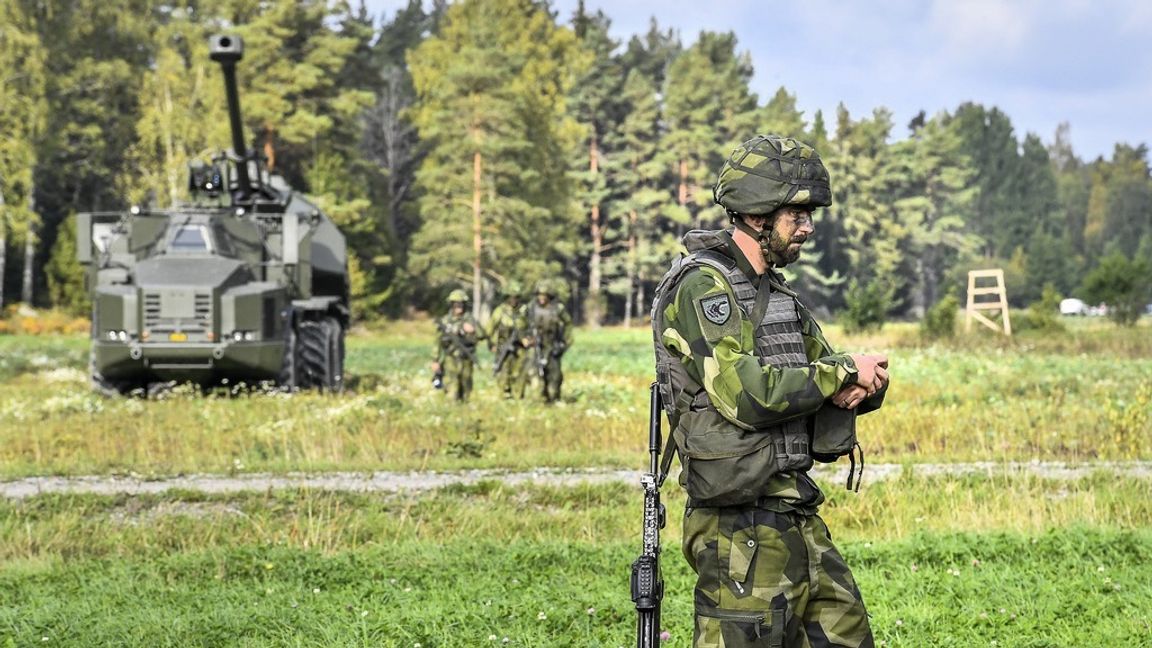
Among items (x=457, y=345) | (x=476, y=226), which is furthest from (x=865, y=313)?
(x=457, y=345)

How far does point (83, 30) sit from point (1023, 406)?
39853 millimetres

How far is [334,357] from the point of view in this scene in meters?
17.9

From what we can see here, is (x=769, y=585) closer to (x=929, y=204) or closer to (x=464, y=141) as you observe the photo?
(x=464, y=141)

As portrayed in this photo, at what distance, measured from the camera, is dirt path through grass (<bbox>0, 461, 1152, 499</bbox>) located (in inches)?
Answer: 388

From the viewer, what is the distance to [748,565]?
3732 millimetres

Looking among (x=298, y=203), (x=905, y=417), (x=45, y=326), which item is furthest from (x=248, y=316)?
(x=45, y=326)

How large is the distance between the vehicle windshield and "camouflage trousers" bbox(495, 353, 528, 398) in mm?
4263

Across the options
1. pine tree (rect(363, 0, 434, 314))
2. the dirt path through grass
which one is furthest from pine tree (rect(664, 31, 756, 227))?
the dirt path through grass

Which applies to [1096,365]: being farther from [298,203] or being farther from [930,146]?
[930,146]

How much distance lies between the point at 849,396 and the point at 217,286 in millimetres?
12842

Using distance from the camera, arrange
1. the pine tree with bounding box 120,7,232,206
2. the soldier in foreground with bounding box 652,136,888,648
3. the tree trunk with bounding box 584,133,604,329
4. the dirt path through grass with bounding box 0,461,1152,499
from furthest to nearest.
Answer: the tree trunk with bounding box 584,133,604,329
the pine tree with bounding box 120,7,232,206
the dirt path through grass with bounding box 0,461,1152,499
the soldier in foreground with bounding box 652,136,888,648

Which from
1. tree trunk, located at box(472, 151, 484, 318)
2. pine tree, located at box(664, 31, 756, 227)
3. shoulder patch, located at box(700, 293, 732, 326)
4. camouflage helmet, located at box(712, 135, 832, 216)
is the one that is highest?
pine tree, located at box(664, 31, 756, 227)

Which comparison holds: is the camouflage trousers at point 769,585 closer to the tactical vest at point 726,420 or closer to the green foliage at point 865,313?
the tactical vest at point 726,420

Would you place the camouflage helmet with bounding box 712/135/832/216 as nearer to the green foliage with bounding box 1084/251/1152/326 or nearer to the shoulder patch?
the shoulder patch
